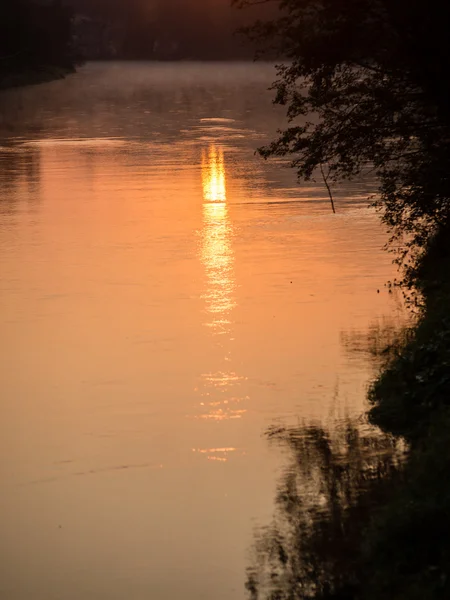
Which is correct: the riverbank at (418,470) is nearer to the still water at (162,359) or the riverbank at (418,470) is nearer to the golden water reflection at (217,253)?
the still water at (162,359)

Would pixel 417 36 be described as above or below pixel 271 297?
above

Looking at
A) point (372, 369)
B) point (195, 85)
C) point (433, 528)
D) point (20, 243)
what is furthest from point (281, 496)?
point (195, 85)

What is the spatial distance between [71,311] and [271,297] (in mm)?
2610

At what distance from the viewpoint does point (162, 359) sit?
1534 cm

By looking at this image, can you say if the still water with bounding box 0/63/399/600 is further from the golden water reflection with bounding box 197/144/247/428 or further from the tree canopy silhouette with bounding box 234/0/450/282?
the tree canopy silhouette with bounding box 234/0/450/282

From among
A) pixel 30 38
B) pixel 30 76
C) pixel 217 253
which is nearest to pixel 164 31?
pixel 30 76

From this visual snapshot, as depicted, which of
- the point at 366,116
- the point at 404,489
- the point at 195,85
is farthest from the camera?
the point at 195,85

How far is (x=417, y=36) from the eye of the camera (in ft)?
50.7

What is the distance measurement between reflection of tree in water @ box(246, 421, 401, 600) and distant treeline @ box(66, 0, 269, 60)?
143 metres

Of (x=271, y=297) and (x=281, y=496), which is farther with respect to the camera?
(x=271, y=297)

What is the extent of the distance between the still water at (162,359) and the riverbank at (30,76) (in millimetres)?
48515

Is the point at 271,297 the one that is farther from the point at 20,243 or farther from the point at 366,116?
the point at 20,243

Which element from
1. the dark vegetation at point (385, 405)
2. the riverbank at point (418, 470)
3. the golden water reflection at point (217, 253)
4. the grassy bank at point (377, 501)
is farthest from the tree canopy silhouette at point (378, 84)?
the grassy bank at point (377, 501)

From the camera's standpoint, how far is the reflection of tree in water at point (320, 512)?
29.9 feet
